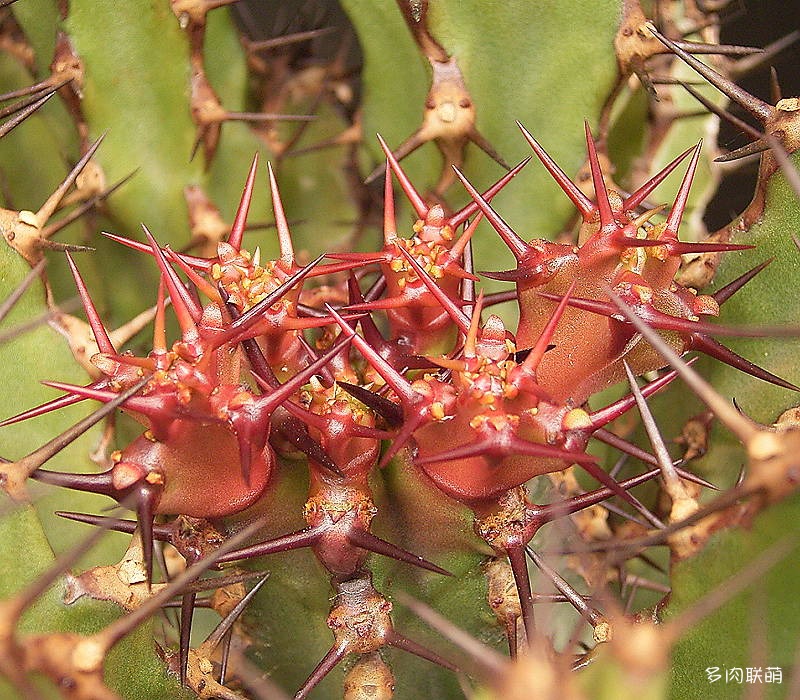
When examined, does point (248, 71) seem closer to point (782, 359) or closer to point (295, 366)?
point (295, 366)

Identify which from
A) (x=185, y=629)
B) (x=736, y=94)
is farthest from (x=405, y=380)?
(x=736, y=94)

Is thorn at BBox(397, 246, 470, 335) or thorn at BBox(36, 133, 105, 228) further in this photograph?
thorn at BBox(36, 133, 105, 228)

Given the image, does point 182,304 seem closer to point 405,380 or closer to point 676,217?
point 405,380

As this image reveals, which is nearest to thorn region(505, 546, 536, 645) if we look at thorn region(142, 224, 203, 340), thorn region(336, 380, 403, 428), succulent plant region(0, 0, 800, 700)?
succulent plant region(0, 0, 800, 700)

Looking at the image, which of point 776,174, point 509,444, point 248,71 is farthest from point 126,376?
point 248,71

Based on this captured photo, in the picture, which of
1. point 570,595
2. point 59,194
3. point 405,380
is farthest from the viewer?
point 59,194

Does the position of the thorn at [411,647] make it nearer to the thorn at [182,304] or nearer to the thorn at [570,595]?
the thorn at [570,595]

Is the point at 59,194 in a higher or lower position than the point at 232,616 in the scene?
higher

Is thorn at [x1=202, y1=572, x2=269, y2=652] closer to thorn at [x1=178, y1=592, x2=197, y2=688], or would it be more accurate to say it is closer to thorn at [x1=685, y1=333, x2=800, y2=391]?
thorn at [x1=178, y1=592, x2=197, y2=688]
